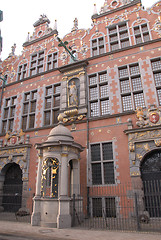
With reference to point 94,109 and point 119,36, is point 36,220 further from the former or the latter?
point 119,36

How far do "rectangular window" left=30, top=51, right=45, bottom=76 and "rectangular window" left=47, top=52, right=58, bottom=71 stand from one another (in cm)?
81

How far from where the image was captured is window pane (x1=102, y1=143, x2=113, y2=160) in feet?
44.7

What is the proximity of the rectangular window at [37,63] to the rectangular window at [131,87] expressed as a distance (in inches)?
355

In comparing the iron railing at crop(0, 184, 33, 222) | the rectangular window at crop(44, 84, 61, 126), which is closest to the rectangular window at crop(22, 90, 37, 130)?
the rectangular window at crop(44, 84, 61, 126)

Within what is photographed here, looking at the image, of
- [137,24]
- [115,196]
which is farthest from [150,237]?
[137,24]

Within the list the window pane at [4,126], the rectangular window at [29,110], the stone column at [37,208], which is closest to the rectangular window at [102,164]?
the stone column at [37,208]

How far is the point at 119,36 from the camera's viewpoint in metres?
17.2

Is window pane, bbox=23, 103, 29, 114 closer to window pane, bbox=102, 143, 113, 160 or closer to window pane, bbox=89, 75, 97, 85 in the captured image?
window pane, bbox=89, 75, 97, 85

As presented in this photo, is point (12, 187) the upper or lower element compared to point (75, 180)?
lower

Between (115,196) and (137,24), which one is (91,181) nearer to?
(115,196)

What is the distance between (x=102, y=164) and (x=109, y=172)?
73 centimetres

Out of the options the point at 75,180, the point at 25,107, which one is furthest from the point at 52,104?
the point at 75,180

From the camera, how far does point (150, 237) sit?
288 inches

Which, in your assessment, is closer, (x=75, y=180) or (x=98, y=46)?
(x=75, y=180)
